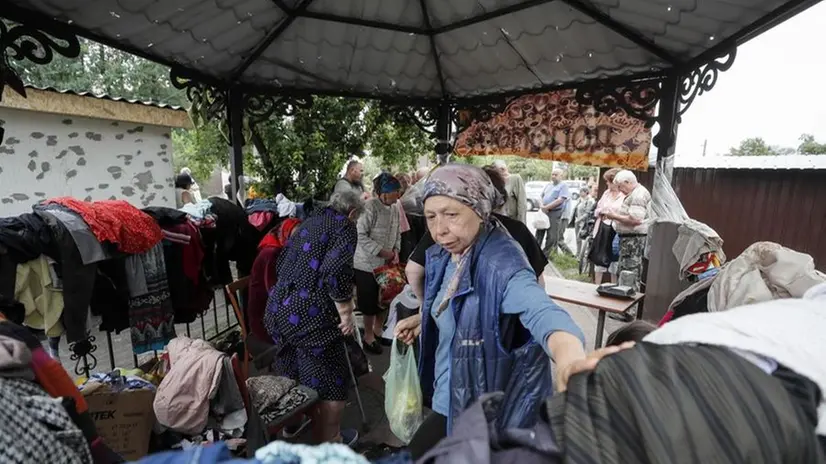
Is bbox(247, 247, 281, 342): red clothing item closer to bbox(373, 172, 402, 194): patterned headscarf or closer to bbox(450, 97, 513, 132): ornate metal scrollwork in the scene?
bbox(373, 172, 402, 194): patterned headscarf

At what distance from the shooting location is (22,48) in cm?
192

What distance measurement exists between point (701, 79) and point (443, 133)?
2.59m

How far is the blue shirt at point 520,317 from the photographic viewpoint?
4.01ft

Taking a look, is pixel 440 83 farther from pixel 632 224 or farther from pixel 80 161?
pixel 80 161

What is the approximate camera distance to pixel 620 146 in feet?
12.1

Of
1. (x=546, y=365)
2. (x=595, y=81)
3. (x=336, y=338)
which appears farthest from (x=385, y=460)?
(x=595, y=81)

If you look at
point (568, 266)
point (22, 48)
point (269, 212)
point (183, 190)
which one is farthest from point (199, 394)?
point (568, 266)

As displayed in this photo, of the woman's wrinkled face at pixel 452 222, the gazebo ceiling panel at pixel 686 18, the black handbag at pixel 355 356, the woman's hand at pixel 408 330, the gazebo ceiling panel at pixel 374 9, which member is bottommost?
the black handbag at pixel 355 356

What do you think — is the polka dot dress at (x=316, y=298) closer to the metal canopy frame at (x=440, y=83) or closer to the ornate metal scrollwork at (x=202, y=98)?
the metal canopy frame at (x=440, y=83)

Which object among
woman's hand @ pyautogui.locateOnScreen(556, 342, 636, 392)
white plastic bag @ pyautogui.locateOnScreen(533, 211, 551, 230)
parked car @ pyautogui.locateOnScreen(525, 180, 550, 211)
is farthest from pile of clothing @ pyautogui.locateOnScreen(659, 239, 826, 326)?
parked car @ pyautogui.locateOnScreen(525, 180, 550, 211)

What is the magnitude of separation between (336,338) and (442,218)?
139cm

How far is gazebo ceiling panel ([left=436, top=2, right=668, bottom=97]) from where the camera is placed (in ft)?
9.52

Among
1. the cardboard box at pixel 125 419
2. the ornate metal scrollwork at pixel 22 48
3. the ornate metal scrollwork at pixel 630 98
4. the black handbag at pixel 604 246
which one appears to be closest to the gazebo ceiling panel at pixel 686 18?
the ornate metal scrollwork at pixel 630 98

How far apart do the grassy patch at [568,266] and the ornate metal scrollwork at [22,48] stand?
799cm
